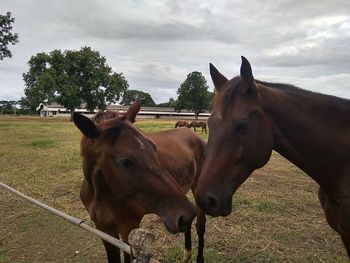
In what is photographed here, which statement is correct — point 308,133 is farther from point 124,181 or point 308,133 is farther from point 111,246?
point 111,246

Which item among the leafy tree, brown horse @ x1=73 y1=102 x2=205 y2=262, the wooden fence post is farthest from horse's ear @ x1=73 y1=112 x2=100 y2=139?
the leafy tree

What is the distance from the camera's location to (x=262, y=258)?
4.52 m

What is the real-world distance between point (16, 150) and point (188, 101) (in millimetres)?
64289

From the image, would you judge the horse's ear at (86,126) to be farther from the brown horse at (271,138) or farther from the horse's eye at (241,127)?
the horse's eye at (241,127)

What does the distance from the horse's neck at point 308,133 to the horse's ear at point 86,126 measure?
1455 millimetres

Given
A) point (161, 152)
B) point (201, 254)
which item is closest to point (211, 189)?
point (161, 152)

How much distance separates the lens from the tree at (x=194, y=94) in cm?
7750

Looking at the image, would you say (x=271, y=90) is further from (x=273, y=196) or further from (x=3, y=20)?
(x=3, y=20)

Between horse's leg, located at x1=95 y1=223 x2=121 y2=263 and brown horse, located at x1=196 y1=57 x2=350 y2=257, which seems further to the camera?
horse's leg, located at x1=95 y1=223 x2=121 y2=263

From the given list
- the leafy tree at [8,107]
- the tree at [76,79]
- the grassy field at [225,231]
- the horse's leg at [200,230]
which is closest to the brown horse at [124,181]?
the horse's leg at [200,230]

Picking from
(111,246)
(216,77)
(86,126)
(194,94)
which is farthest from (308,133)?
(194,94)

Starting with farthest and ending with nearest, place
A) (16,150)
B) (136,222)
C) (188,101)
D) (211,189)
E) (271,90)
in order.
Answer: (188,101) → (16,150) → (136,222) → (271,90) → (211,189)

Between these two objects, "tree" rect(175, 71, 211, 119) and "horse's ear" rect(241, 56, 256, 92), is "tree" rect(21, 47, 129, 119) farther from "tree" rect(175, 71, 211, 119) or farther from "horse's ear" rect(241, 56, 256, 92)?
"horse's ear" rect(241, 56, 256, 92)

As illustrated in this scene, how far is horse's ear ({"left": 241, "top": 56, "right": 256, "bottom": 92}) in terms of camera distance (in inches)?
95.0
